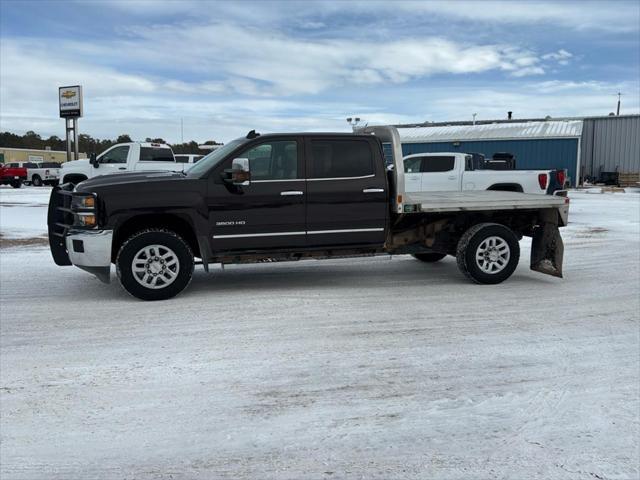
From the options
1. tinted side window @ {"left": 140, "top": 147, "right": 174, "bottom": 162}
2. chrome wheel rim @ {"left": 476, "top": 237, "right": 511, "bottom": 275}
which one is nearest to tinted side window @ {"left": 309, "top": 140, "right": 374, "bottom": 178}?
chrome wheel rim @ {"left": 476, "top": 237, "right": 511, "bottom": 275}

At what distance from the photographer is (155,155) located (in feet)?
64.9

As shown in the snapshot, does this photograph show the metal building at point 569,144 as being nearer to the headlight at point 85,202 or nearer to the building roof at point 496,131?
the building roof at point 496,131

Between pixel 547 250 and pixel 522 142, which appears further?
pixel 522 142

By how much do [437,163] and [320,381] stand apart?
42.3ft

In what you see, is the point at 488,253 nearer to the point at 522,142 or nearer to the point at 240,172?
the point at 240,172

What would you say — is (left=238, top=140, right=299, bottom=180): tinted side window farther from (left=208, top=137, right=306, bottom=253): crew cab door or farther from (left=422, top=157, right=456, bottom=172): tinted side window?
(left=422, top=157, right=456, bottom=172): tinted side window

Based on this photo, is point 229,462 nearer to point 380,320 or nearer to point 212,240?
point 380,320

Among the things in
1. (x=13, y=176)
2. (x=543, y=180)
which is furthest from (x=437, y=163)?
(x=13, y=176)

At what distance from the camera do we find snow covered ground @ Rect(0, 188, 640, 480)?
11.3 feet

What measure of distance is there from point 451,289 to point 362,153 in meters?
2.12

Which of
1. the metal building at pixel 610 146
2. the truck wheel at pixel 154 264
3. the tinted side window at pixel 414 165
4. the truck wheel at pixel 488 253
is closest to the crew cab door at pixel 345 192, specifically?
the truck wheel at pixel 488 253

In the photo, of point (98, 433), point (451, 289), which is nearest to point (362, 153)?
point (451, 289)

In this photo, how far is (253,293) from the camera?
7488 millimetres

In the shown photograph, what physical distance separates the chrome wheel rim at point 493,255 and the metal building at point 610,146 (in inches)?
1433
